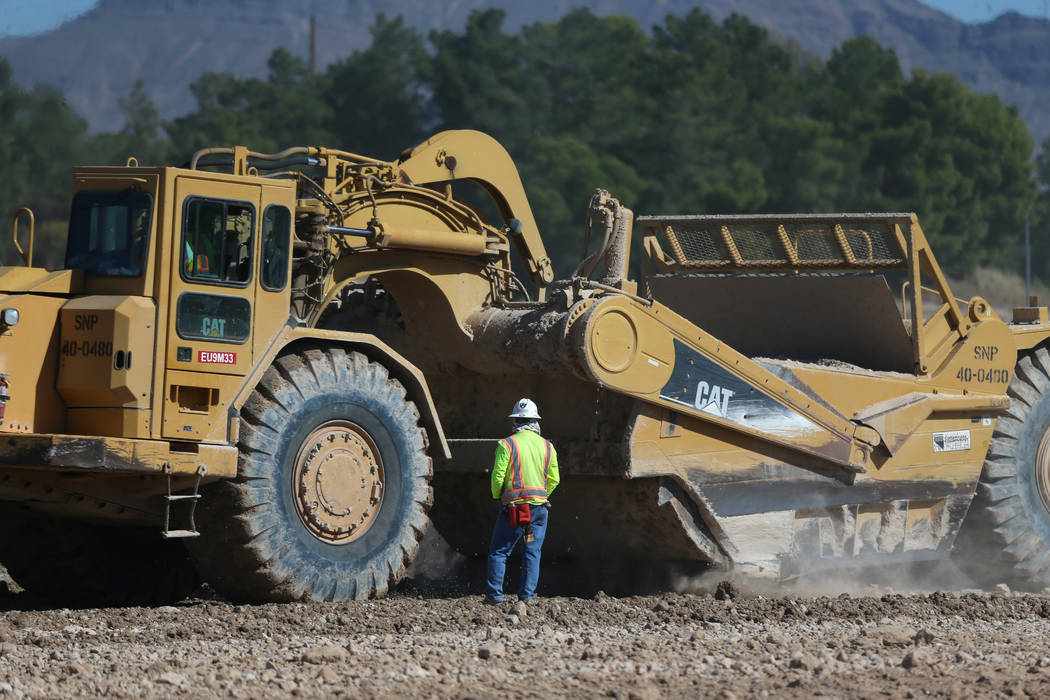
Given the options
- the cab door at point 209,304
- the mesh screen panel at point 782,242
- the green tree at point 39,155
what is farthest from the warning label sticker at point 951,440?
the green tree at point 39,155

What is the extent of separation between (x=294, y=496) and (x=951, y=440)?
5092 mm

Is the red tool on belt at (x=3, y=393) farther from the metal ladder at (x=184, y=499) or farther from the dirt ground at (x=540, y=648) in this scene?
the dirt ground at (x=540, y=648)

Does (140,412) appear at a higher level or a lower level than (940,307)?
lower

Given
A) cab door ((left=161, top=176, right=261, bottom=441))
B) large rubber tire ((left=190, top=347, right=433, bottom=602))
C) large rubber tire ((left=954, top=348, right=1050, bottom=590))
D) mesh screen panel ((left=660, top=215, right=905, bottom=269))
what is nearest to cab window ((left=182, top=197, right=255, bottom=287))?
cab door ((left=161, top=176, right=261, bottom=441))

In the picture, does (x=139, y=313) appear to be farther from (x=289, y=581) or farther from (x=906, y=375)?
(x=906, y=375)

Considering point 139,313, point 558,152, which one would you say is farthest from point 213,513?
point 558,152

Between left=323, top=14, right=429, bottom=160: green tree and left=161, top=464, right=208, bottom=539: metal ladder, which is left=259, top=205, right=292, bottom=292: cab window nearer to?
left=161, top=464, right=208, bottom=539: metal ladder

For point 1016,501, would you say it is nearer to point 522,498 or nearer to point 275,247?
point 522,498

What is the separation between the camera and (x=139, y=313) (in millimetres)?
8148

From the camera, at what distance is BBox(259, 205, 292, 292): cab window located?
8.77 metres

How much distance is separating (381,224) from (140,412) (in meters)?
2.15

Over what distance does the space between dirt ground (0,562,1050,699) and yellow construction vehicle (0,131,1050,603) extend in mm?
598

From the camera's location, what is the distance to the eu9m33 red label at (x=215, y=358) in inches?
330

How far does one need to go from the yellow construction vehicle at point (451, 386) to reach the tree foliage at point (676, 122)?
1199 inches
